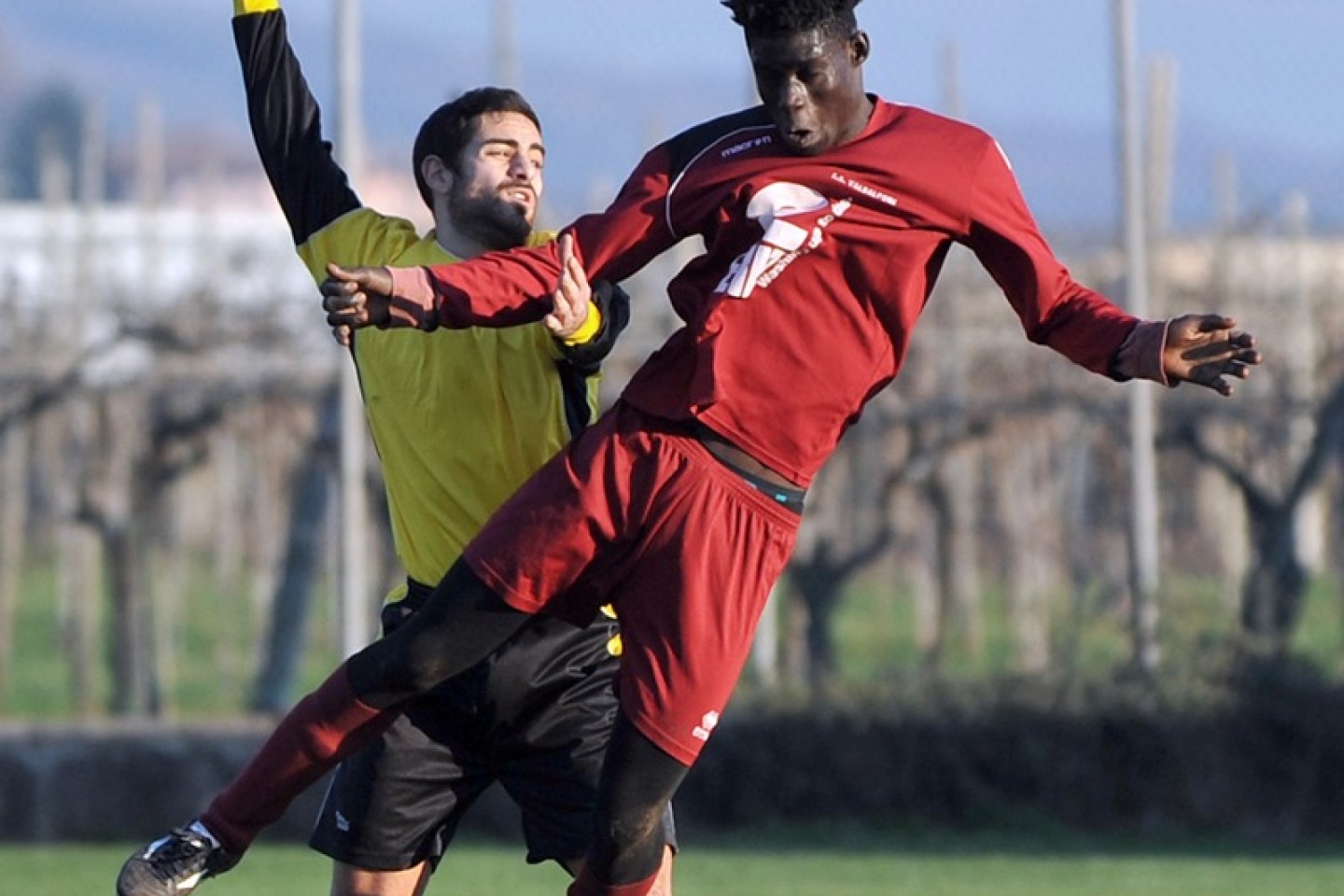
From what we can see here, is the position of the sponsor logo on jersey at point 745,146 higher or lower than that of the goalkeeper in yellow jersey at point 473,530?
higher

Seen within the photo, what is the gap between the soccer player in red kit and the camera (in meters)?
4.96

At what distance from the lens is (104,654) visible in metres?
12.7

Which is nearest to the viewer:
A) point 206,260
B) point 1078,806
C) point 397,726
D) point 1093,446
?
point 397,726

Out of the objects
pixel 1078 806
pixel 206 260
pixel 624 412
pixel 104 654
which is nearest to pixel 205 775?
pixel 104 654

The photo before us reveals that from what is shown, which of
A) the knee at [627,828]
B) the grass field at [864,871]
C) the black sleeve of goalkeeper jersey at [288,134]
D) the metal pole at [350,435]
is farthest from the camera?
the metal pole at [350,435]

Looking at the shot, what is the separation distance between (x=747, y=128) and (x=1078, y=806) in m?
6.25

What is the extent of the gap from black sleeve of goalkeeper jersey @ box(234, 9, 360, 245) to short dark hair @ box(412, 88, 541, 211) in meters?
0.24

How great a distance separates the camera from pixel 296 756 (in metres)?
5.18

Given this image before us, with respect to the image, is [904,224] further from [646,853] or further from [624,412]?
[646,853]

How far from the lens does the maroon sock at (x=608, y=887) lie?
5.07 metres

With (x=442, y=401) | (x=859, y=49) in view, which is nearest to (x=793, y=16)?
(x=859, y=49)

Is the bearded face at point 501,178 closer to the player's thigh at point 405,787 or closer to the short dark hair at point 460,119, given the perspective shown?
the short dark hair at point 460,119

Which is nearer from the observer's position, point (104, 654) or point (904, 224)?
point (904, 224)

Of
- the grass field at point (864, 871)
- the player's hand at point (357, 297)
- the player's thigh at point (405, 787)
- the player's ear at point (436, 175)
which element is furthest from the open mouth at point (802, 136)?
the grass field at point (864, 871)
